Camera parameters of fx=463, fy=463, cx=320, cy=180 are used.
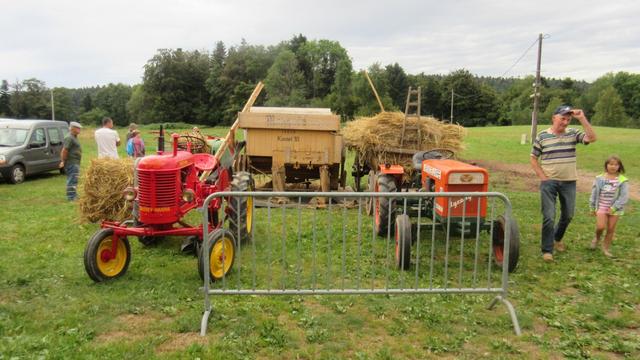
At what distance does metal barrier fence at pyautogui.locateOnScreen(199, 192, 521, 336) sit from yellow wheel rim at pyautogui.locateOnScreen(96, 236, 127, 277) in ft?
3.33

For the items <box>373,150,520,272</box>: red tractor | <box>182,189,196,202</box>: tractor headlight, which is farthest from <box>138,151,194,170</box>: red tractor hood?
<box>373,150,520,272</box>: red tractor

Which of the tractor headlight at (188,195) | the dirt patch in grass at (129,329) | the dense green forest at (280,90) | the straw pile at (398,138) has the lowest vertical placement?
the dirt patch in grass at (129,329)

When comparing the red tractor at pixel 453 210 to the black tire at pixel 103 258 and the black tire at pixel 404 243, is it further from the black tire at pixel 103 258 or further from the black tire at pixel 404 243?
the black tire at pixel 103 258

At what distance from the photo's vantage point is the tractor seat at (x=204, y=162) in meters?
6.07

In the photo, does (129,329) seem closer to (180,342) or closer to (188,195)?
(180,342)

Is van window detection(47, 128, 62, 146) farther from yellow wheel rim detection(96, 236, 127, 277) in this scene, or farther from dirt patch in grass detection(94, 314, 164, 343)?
dirt patch in grass detection(94, 314, 164, 343)

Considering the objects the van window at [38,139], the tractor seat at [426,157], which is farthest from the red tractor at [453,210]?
the van window at [38,139]

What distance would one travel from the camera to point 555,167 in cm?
606

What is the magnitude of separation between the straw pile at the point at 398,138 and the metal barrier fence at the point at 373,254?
8.09ft

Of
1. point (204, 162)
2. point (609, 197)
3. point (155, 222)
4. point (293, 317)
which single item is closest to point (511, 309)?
point (293, 317)

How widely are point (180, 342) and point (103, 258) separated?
1.80 metres

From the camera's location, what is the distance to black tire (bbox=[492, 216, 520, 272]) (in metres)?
5.39

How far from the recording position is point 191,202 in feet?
18.1

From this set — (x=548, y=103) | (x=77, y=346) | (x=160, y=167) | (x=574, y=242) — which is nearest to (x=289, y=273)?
(x=160, y=167)
